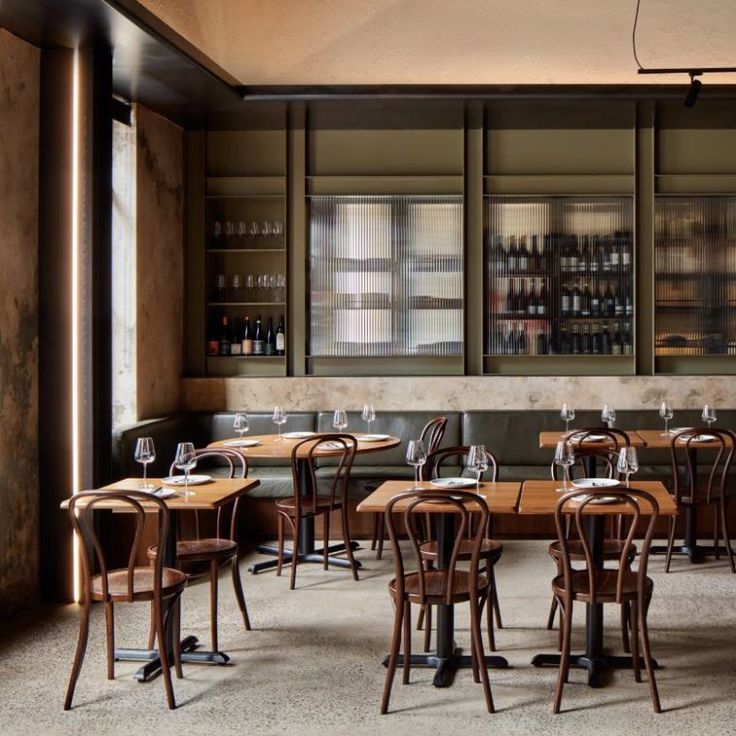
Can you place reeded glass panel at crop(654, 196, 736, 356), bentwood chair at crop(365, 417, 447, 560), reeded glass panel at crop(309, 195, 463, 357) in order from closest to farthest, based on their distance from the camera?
bentwood chair at crop(365, 417, 447, 560)
reeded glass panel at crop(654, 196, 736, 356)
reeded glass panel at crop(309, 195, 463, 357)

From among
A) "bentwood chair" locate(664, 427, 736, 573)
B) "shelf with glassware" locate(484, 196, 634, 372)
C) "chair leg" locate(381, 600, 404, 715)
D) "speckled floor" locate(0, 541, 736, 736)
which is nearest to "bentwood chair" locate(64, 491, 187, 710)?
"speckled floor" locate(0, 541, 736, 736)

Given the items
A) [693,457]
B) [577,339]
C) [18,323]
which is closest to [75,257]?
[18,323]

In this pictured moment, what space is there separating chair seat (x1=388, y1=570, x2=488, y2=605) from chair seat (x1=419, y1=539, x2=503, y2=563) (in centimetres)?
22

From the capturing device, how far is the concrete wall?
4648 millimetres

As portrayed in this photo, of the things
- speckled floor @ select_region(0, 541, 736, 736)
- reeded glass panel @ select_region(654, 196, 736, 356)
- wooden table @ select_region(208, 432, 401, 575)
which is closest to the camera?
speckled floor @ select_region(0, 541, 736, 736)

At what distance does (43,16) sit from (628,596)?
154 inches

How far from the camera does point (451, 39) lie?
629cm

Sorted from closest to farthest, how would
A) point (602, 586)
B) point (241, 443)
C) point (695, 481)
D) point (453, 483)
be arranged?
point (602, 586)
point (453, 483)
point (695, 481)
point (241, 443)

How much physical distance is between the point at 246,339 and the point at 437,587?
4332mm

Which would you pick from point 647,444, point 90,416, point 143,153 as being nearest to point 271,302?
point 143,153

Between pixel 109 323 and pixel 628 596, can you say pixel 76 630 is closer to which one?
pixel 109 323

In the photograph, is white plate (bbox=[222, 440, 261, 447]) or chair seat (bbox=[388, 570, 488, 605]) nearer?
chair seat (bbox=[388, 570, 488, 605])

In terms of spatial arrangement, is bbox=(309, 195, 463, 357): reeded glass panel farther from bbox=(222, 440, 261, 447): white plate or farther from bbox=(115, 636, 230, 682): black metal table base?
bbox=(115, 636, 230, 682): black metal table base

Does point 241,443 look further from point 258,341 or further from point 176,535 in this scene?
point 176,535
